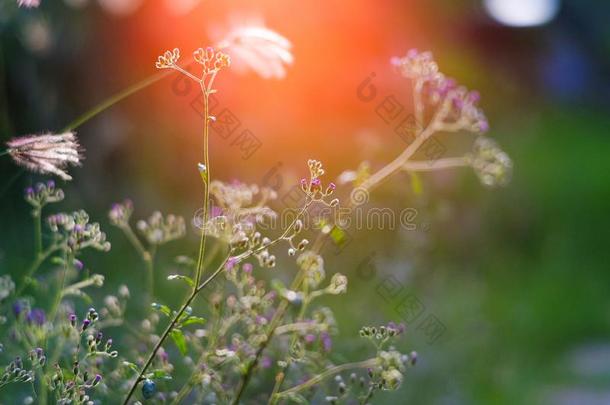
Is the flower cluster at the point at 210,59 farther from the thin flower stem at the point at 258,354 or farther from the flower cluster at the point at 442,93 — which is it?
the flower cluster at the point at 442,93

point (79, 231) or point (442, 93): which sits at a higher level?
point (442, 93)

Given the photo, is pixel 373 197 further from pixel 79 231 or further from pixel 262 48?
pixel 79 231

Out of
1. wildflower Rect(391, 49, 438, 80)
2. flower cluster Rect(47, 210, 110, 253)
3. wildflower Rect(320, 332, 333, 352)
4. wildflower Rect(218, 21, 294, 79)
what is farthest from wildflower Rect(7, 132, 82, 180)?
wildflower Rect(391, 49, 438, 80)

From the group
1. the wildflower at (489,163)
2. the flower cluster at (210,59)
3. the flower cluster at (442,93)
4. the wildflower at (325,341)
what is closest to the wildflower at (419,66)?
the flower cluster at (442,93)

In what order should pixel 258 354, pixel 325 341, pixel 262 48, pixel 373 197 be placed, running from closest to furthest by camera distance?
pixel 258 354
pixel 325 341
pixel 262 48
pixel 373 197

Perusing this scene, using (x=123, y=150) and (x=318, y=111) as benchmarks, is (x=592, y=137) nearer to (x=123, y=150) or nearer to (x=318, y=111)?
(x=318, y=111)

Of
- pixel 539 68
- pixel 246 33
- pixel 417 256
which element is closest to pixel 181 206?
pixel 417 256

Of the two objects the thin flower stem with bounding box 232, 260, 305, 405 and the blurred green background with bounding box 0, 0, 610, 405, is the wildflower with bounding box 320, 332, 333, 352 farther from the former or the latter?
the blurred green background with bounding box 0, 0, 610, 405

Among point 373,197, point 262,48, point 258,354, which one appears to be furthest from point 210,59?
point 373,197
